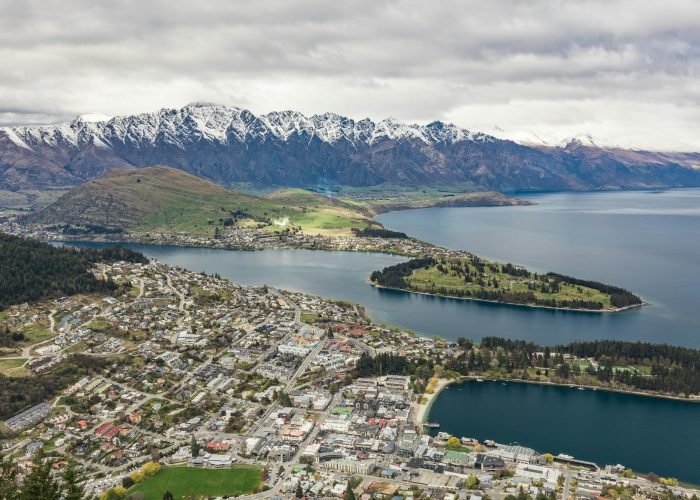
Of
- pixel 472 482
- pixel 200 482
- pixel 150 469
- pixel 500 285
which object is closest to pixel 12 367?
pixel 150 469

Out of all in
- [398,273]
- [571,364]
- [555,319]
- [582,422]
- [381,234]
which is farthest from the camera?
[381,234]

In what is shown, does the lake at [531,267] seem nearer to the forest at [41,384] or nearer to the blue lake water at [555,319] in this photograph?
the blue lake water at [555,319]

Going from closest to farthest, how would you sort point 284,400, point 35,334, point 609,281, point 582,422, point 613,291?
1. point 582,422
2. point 284,400
3. point 35,334
4. point 613,291
5. point 609,281

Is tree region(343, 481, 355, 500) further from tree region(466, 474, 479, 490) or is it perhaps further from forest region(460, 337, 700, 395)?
forest region(460, 337, 700, 395)

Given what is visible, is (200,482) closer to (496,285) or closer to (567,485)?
(567,485)

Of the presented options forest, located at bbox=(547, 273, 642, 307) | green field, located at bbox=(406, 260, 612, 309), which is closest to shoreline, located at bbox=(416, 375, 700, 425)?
green field, located at bbox=(406, 260, 612, 309)

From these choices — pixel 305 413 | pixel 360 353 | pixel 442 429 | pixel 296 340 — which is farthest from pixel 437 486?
pixel 296 340
